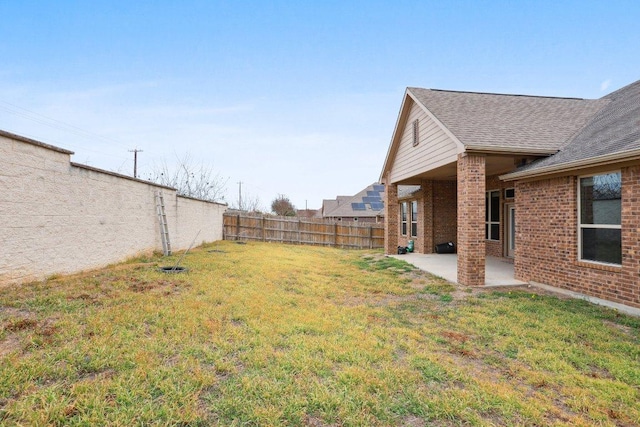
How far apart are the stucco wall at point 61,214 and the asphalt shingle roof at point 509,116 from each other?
28.5 ft

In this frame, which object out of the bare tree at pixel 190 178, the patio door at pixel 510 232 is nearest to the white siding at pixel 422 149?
the patio door at pixel 510 232

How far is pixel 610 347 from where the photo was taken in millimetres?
3816

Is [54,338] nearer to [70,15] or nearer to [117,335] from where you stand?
[117,335]

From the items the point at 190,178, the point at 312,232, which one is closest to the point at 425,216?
the point at 312,232

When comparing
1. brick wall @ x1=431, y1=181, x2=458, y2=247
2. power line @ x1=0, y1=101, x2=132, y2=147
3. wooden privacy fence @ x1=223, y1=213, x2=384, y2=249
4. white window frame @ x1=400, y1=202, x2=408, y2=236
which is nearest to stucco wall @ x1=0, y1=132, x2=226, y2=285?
wooden privacy fence @ x1=223, y1=213, x2=384, y2=249

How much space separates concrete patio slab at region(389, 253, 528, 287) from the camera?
25.7ft

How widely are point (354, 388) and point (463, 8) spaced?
12.6 meters

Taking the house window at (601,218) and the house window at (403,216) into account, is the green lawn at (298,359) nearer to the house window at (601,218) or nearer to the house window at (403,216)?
the house window at (601,218)

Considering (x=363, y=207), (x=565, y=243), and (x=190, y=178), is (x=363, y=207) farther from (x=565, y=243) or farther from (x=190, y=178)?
(x=565, y=243)

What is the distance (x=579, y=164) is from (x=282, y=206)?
5049 cm

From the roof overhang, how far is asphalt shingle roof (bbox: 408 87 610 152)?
0.71 m

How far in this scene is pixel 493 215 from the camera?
12031 millimetres

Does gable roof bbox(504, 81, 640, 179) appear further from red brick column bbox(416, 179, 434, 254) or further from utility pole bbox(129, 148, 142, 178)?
utility pole bbox(129, 148, 142, 178)

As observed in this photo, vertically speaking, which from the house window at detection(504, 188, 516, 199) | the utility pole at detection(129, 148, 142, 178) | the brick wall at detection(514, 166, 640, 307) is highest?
the utility pole at detection(129, 148, 142, 178)
